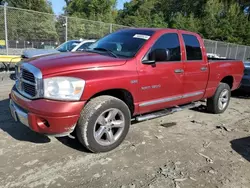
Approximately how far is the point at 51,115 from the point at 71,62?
2.62 ft

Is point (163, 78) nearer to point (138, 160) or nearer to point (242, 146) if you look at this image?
point (138, 160)

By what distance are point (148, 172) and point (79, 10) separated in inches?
2535

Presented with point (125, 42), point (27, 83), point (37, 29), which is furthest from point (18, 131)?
point (37, 29)

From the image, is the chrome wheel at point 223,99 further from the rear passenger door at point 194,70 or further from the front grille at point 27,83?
the front grille at point 27,83

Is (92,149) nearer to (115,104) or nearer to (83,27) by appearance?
(115,104)

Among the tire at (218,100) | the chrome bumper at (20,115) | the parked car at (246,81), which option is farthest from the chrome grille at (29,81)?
the parked car at (246,81)

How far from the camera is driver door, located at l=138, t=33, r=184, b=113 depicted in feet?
13.1

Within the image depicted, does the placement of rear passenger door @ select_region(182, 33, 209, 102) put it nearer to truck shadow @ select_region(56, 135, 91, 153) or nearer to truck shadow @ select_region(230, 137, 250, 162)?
truck shadow @ select_region(230, 137, 250, 162)

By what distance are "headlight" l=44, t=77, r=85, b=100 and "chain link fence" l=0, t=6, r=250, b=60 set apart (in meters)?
9.97

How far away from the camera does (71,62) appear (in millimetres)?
3410

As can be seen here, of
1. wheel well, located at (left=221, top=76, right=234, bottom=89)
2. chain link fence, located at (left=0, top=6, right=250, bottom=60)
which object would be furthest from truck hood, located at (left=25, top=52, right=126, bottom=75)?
chain link fence, located at (left=0, top=6, right=250, bottom=60)

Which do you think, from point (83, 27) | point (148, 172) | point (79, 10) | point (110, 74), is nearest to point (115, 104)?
point (110, 74)

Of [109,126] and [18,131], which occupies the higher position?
[109,126]

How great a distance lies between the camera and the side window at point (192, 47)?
16.1 feet
